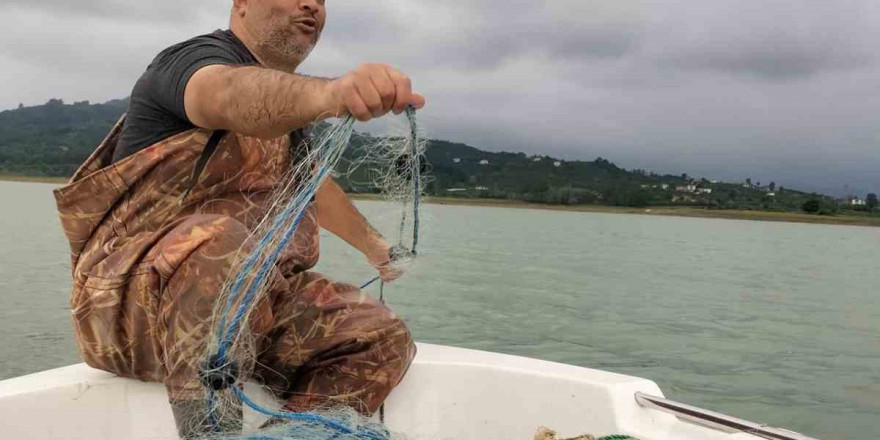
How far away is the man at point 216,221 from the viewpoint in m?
1.64

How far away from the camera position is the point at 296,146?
92.9 inches

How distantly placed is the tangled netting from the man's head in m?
0.41

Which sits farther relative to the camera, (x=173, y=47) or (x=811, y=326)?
(x=811, y=326)

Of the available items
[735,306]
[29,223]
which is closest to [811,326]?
[735,306]

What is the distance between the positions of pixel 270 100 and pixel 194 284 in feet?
1.60

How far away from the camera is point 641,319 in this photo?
1323 centimetres

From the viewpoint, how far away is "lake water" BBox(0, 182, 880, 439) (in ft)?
26.9

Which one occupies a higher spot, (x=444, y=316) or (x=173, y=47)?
(x=173, y=47)

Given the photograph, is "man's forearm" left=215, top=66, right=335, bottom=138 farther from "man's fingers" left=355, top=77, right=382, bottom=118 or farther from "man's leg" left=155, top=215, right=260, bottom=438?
"man's leg" left=155, top=215, right=260, bottom=438

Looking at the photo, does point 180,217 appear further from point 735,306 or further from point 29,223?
point 29,223

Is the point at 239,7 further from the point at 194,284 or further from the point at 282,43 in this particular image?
the point at 194,284

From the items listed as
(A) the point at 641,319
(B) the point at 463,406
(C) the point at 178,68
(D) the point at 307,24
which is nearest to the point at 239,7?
(D) the point at 307,24

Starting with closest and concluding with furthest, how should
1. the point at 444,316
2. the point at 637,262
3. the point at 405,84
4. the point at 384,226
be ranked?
the point at 405,84 < the point at 384,226 < the point at 444,316 < the point at 637,262

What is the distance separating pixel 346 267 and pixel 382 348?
1396 centimetres
